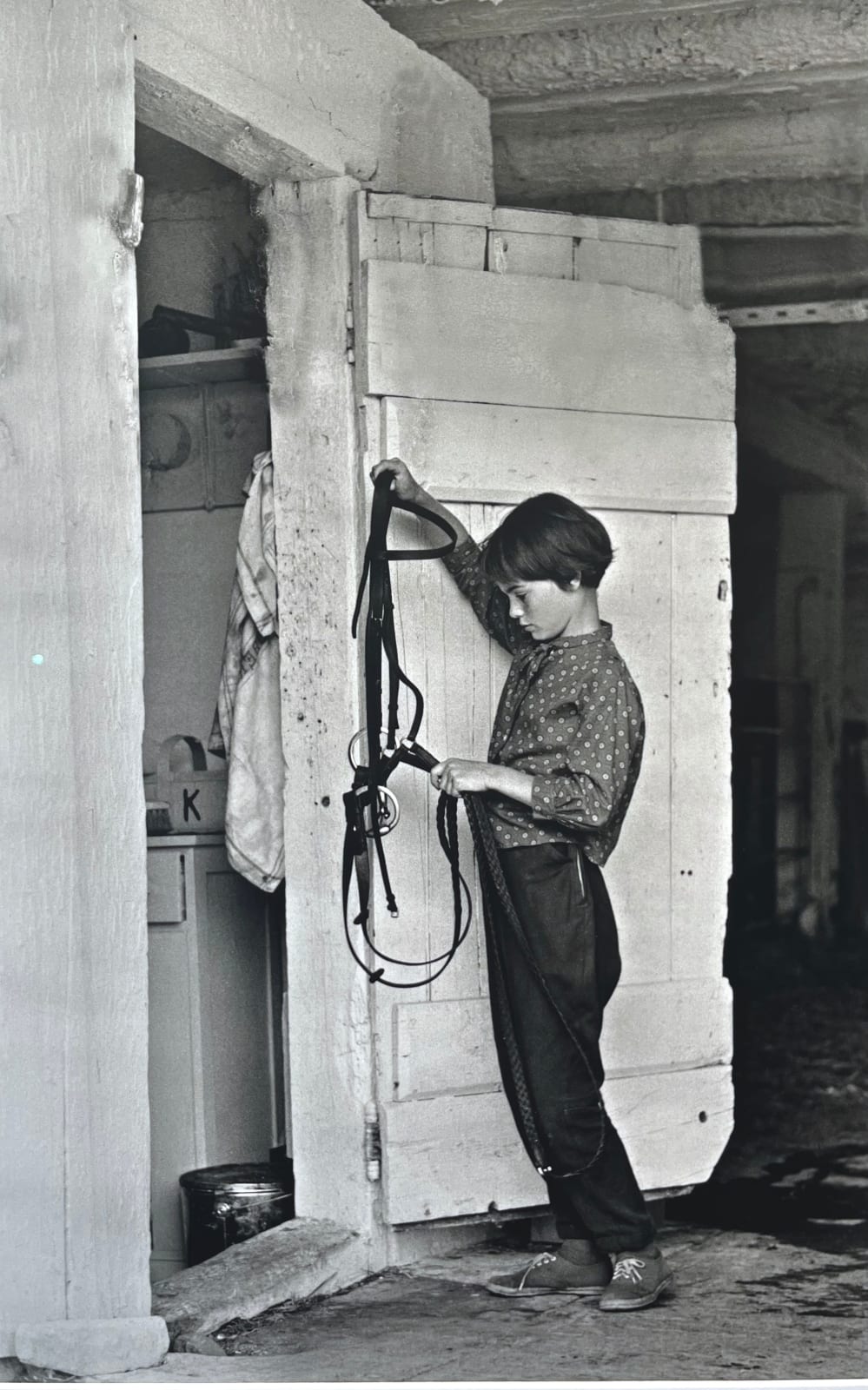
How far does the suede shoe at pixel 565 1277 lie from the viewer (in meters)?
3.74

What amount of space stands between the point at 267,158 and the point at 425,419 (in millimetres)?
690

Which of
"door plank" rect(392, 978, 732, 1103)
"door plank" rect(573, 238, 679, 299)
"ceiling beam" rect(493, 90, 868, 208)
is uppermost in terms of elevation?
"ceiling beam" rect(493, 90, 868, 208)

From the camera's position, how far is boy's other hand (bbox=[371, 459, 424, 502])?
395 centimetres

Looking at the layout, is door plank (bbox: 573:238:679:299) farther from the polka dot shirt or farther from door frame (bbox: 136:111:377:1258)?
the polka dot shirt

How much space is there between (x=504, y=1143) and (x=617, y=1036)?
0.38 m

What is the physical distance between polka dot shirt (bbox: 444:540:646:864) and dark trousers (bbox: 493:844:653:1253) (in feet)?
0.27

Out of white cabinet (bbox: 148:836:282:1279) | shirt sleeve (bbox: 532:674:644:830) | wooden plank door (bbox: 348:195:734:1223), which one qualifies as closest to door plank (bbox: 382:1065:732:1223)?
wooden plank door (bbox: 348:195:734:1223)

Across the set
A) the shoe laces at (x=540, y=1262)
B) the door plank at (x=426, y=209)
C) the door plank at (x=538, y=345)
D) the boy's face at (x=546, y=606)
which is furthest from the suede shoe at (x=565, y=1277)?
the door plank at (x=426, y=209)

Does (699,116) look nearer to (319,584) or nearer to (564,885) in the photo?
(319,584)

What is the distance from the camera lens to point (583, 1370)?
325 cm

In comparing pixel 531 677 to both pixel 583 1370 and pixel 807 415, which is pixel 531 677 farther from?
pixel 807 415

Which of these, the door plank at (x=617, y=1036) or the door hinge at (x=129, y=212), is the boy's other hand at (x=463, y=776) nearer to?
the door plank at (x=617, y=1036)

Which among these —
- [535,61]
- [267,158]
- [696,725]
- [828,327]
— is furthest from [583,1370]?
[828,327]

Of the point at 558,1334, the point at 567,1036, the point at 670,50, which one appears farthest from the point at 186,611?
the point at 558,1334
